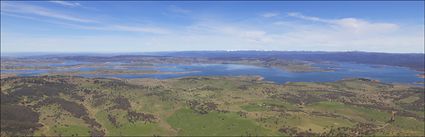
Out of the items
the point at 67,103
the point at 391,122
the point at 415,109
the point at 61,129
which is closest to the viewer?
the point at 61,129

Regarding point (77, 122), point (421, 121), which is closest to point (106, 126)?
point (77, 122)

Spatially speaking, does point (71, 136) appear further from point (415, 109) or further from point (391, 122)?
point (415, 109)

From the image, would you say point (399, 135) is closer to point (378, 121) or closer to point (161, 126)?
point (378, 121)

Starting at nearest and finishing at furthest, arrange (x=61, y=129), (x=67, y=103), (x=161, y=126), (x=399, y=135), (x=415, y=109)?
(x=399, y=135) < (x=61, y=129) < (x=161, y=126) < (x=67, y=103) < (x=415, y=109)

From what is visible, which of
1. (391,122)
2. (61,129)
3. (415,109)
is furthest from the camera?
(415,109)

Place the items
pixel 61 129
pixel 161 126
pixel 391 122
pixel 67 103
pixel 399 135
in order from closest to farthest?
pixel 399 135 → pixel 61 129 → pixel 161 126 → pixel 391 122 → pixel 67 103

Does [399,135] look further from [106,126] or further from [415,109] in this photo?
[106,126]

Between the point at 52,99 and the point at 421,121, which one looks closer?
the point at 421,121

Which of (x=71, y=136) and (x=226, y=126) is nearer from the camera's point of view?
(x=71, y=136)

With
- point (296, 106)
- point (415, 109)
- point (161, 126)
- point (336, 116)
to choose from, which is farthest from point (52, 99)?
point (415, 109)
